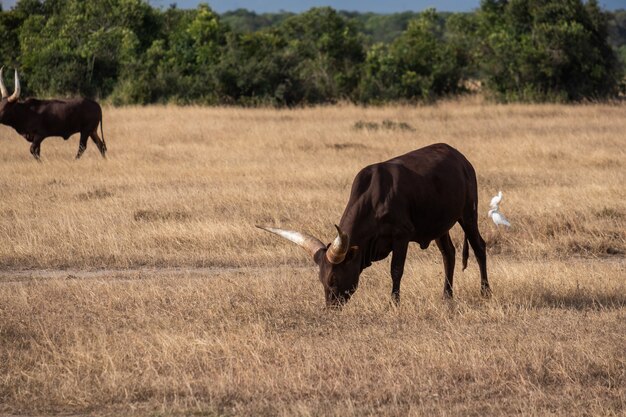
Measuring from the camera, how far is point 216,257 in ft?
36.4

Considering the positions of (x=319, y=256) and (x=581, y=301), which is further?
(x=581, y=301)

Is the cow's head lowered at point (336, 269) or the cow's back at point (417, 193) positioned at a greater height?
the cow's back at point (417, 193)

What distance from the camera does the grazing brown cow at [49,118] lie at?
1997 centimetres

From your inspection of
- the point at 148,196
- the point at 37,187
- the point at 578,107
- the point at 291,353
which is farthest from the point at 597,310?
the point at 578,107

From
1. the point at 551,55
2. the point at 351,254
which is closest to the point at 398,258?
the point at 351,254

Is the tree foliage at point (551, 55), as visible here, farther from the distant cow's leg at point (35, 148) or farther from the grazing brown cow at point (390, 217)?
the grazing brown cow at point (390, 217)

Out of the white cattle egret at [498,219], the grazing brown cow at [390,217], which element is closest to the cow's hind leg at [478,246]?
the grazing brown cow at [390,217]

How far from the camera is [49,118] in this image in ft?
66.8

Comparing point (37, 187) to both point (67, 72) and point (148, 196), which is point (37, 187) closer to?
point (148, 196)

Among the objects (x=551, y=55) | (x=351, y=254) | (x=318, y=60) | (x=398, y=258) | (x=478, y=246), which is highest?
(x=351, y=254)

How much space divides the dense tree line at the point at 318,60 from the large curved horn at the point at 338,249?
23.3 meters

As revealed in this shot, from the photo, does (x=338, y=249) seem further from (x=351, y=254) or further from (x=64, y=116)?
(x=64, y=116)

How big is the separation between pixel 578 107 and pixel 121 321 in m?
22.1

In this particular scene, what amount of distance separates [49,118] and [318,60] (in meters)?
16.4
